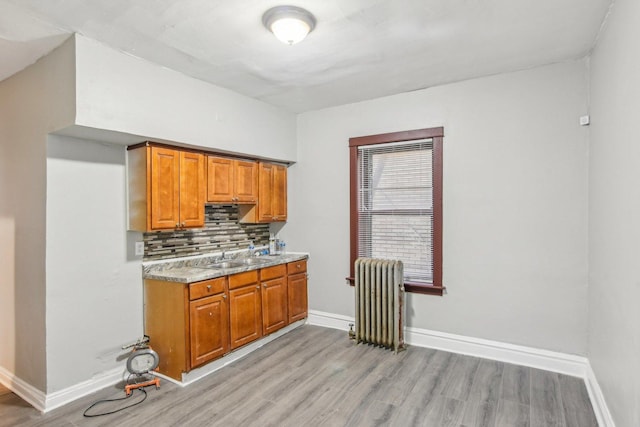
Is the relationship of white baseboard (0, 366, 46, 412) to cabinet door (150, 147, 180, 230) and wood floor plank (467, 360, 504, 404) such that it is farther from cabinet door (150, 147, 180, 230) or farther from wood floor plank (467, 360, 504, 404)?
wood floor plank (467, 360, 504, 404)

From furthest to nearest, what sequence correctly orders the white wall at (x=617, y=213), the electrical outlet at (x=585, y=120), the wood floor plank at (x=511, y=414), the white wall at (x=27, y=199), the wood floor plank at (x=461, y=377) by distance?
the electrical outlet at (x=585, y=120), the wood floor plank at (x=461, y=377), the white wall at (x=27, y=199), the wood floor plank at (x=511, y=414), the white wall at (x=617, y=213)

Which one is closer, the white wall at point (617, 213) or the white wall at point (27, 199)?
the white wall at point (617, 213)

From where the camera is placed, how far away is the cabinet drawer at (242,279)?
134 inches

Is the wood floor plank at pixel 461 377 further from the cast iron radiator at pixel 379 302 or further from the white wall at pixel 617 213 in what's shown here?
the white wall at pixel 617 213

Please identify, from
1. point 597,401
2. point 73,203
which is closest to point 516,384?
point 597,401

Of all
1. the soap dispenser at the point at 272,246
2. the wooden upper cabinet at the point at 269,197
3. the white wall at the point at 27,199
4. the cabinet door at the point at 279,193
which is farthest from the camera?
the soap dispenser at the point at 272,246

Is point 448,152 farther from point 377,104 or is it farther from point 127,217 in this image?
point 127,217

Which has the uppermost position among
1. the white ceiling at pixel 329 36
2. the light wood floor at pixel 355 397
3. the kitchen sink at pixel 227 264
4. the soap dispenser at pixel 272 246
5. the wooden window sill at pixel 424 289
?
the white ceiling at pixel 329 36

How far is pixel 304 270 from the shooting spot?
443 cm

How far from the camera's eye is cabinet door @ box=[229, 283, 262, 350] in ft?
11.1

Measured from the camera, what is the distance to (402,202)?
3.87 metres

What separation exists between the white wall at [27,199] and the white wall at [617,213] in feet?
11.1

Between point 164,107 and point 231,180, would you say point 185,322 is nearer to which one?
point 231,180

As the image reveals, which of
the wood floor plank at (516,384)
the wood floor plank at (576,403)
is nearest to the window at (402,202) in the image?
the wood floor plank at (516,384)
